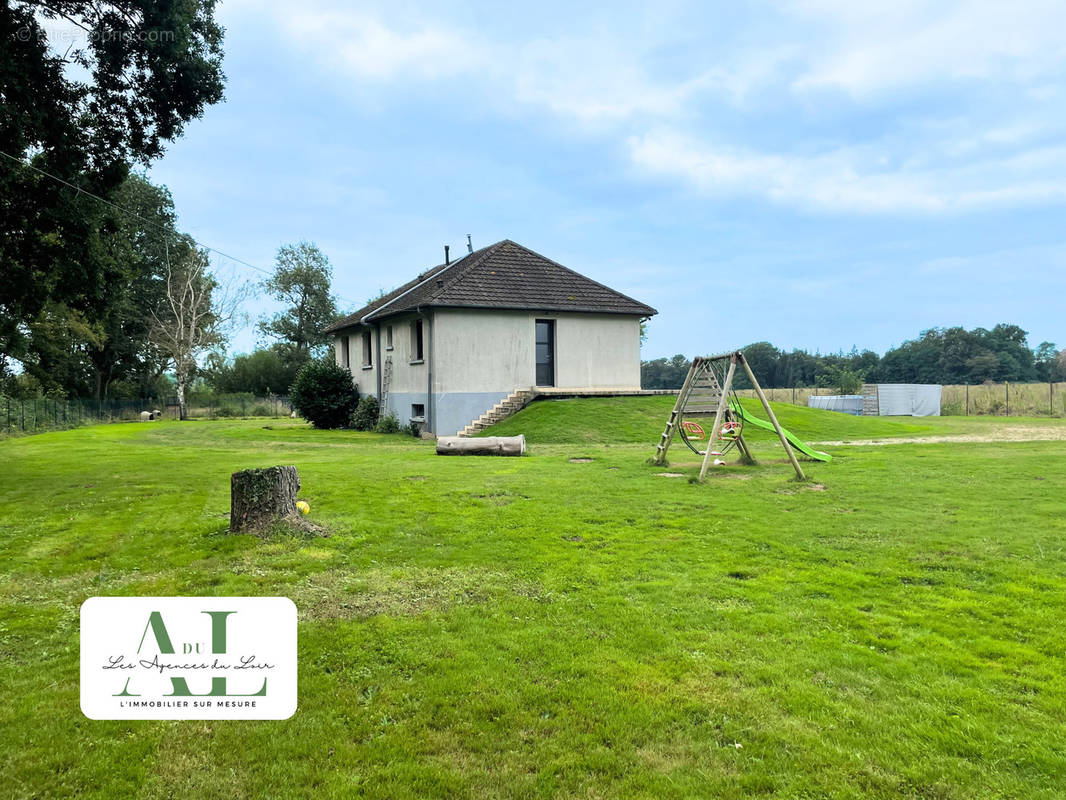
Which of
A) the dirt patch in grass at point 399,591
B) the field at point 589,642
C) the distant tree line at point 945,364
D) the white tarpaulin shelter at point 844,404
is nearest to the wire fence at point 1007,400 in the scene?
the white tarpaulin shelter at point 844,404

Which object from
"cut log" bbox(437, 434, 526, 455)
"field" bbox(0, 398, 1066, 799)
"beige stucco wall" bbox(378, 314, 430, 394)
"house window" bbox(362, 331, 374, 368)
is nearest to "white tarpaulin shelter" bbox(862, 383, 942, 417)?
"beige stucco wall" bbox(378, 314, 430, 394)

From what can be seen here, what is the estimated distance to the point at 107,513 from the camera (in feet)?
30.2

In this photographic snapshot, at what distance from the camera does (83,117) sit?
12.8 m

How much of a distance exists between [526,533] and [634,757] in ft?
14.9

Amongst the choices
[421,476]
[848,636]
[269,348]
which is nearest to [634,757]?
[848,636]

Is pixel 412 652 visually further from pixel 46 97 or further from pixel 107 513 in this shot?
pixel 46 97

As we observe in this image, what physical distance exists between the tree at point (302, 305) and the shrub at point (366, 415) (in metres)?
35.3

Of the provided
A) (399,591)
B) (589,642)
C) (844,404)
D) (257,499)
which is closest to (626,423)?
(257,499)

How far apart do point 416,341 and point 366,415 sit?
5.07 m

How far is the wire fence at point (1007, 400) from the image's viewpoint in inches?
1533

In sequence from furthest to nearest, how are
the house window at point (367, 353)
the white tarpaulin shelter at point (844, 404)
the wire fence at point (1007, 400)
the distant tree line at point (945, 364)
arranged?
the distant tree line at point (945, 364) → the white tarpaulin shelter at point (844, 404) → the wire fence at point (1007, 400) → the house window at point (367, 353)

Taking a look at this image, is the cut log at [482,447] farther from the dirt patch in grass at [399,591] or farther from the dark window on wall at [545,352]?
the dirt patch in grass at [399,591]

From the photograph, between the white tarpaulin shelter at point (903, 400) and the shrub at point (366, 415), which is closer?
the shrub at point (366, 415)

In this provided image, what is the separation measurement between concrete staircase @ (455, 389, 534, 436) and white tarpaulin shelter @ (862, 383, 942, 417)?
25.7 meters
